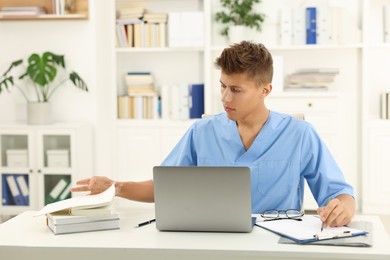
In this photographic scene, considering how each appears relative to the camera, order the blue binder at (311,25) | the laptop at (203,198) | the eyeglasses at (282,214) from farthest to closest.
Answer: the blue binder at (311,25), the eyeglasses at (282,214), the laptop at (203,198)

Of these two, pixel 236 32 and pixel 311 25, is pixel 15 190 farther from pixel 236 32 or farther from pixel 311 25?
pixel 311 25

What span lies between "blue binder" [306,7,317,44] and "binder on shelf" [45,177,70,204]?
6.64 feet

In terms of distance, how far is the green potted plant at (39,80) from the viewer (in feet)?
16.6

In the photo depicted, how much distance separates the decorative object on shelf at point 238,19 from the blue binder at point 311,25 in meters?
0.36

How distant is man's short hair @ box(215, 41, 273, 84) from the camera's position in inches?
92.4

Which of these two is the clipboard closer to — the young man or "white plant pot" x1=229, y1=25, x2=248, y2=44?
the young man

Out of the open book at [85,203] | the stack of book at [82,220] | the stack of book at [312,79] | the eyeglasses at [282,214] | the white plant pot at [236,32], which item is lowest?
the eyeglasses at [282,214]

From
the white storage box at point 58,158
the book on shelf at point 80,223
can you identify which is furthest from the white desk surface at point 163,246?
the white storage box at point 58,158

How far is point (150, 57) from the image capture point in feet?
18.2

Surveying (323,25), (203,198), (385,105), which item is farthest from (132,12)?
(203,198)

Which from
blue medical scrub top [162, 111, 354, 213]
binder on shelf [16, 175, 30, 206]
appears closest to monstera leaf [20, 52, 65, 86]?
binder on shelf [16, 175, 30, 206]

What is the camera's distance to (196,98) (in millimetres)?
5250

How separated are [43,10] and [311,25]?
196 cm

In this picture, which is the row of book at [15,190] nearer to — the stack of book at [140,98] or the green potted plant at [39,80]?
the green potted plant at [39,80]
